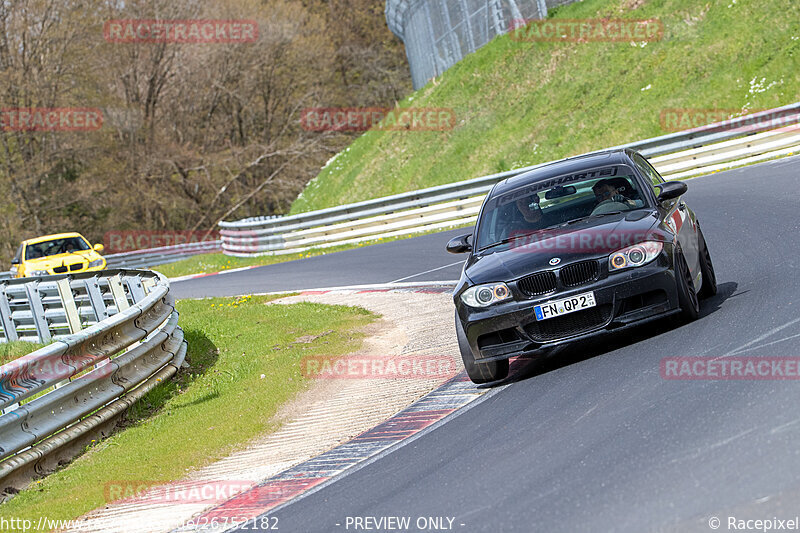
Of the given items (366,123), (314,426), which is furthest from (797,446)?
(366,123)

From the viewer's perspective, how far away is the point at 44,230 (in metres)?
49.5

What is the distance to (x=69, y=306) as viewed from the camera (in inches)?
592

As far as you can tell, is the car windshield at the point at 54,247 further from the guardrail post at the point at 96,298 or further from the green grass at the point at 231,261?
the guardrail post at the point at 96,298

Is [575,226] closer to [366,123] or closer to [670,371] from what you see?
[670,371]

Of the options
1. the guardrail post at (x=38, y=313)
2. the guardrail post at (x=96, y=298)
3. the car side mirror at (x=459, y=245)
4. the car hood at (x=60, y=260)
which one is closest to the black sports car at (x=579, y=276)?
the car side mirror at (x=459, y=245)

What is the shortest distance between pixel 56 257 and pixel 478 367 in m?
21.0

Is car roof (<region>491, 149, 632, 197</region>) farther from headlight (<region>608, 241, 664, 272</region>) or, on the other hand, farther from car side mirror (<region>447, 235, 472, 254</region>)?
headlight (<region>608, 241, 664, 272</region>)

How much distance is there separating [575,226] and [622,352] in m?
1.18

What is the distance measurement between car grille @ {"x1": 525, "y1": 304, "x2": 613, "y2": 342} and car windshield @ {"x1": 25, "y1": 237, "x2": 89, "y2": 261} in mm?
21850

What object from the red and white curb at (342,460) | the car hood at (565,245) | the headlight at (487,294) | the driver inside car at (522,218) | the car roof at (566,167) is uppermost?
the car roof at (566,167)

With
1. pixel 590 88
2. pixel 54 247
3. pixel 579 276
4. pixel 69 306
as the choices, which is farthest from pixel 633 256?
pixel 54 247

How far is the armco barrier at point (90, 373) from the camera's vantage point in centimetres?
758

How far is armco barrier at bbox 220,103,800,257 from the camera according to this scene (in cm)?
2050

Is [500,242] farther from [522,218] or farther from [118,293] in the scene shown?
[118,293]
